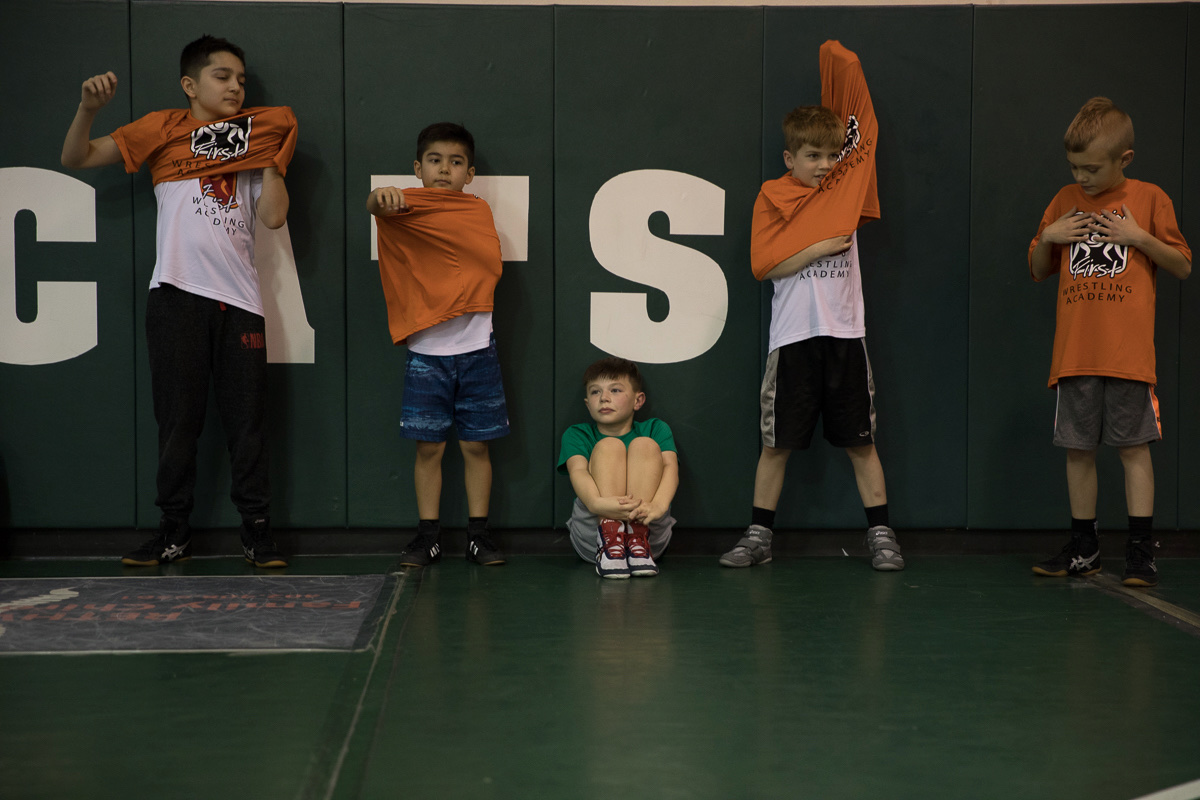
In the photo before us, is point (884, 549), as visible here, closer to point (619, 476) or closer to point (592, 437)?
point (619, 476)

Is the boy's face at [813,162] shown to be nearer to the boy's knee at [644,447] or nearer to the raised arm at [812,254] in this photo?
the raised arm at [812,254]

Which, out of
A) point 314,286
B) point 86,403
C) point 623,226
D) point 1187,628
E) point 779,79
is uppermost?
point 779,79

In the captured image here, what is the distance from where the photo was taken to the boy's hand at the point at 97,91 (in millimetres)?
2906

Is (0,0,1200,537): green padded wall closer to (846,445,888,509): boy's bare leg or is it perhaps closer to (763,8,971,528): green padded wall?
(763,8,971,528): green padded wall

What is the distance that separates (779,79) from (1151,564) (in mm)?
1997

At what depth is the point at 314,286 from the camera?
3.34 metres

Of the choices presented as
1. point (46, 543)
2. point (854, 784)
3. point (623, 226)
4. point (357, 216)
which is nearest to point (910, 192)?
point (623, 226)

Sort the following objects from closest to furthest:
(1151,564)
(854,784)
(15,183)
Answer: (854,784)
(1151,564)
(15,183)

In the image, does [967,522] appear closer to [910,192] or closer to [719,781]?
[910,192]

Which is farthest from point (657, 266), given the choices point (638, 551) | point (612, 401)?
point (638, 551)

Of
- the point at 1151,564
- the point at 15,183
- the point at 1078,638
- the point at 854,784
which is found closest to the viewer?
the point at 854,784

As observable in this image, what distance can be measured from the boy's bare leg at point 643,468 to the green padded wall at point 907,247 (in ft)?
1.47

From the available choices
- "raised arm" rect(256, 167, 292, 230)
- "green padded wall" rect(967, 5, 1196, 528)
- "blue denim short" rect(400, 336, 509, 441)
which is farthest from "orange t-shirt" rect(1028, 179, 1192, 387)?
"raised arm" rect(256, 167, 292, 230)

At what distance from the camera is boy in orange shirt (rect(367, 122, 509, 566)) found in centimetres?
314
